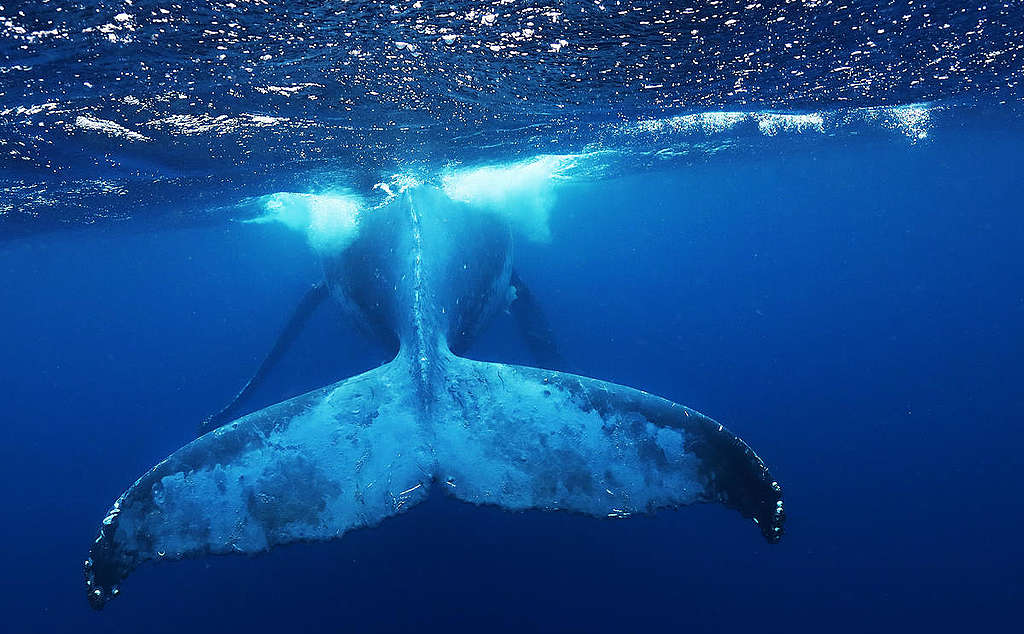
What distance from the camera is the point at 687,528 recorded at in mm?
11609

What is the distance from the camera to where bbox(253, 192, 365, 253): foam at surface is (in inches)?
489

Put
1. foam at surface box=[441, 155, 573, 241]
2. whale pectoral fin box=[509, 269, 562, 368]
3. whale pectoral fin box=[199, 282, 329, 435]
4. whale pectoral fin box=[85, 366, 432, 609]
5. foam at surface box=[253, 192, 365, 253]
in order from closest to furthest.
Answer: whale pectoral fin box=[85, 366, 432, 609], foam at surface box=[253, 192, 365, 253], whale pectoral fin box=[509, 269, 562, 368], whale pectoral fin box=[199, 282, 329, 435], foam at surface box=[441, 155, 573, 241]

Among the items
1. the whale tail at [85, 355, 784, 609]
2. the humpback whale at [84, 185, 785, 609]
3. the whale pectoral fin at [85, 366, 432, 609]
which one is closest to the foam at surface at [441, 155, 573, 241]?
the humpback whale at [84, 185, 785, 609]

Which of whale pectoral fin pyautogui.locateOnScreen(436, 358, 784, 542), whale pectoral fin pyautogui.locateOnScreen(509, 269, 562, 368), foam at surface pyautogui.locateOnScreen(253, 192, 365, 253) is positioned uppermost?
foam at surface pyautogui.locateOnScreen(253, 192, 365, 253)

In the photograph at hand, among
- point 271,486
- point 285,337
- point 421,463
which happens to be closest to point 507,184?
point 285,337

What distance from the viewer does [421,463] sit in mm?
5234

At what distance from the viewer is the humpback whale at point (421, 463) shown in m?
4.51

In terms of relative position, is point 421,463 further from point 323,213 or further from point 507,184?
point 507,184

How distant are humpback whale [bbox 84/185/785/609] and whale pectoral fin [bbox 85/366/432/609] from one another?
1 cm

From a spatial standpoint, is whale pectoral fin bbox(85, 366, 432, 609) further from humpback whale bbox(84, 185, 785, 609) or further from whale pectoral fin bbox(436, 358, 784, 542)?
whale pectoral fin bbox(436, 358, 784, 542)

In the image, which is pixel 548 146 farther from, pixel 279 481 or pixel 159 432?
Result: pixel 159 432

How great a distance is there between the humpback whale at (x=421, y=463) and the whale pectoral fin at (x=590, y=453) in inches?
0.4

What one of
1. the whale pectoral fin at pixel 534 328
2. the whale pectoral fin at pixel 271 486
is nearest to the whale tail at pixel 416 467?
the whale pectoral fin at pixel 271 486

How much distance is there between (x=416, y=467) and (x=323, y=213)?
13.7m
